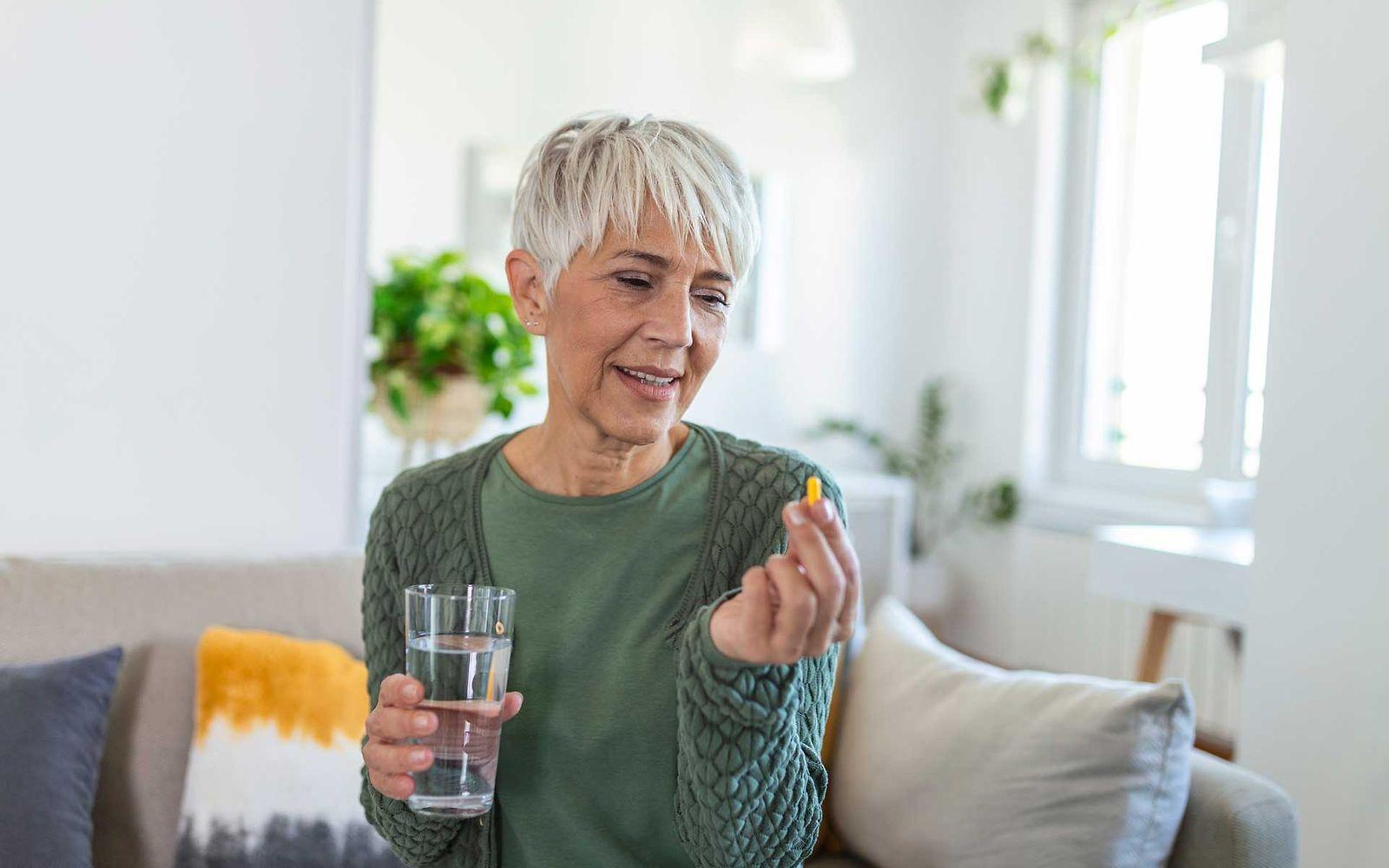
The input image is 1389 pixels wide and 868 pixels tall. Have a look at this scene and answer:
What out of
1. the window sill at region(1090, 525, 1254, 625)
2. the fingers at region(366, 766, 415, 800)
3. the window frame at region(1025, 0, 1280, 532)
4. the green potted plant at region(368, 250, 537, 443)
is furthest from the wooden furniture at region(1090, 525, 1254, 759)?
the fingers at region(366, 766, 415, 800)

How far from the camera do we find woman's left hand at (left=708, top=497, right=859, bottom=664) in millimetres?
797

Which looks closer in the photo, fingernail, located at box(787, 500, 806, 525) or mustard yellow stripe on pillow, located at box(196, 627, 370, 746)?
fingernail, located at box(787, 500, 806, 525)

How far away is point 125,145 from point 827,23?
6.48ft

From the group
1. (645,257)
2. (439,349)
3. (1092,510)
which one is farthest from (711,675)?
(1092,510)

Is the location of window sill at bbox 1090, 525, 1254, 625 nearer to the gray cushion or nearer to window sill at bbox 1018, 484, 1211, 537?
window sill at bbox 1018, 484, 1211, 537

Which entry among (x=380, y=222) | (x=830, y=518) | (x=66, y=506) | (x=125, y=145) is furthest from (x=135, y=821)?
(x=380, y=222)

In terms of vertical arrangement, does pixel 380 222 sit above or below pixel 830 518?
above

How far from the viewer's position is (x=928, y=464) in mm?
4613

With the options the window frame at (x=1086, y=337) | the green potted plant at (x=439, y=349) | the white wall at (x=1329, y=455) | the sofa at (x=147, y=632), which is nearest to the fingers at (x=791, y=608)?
the sofa at (x=147, y=632)

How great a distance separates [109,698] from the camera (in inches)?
65.5

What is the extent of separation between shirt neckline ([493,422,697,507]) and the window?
2533mm

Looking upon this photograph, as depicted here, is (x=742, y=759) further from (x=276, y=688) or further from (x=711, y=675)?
(x=276, y=688)

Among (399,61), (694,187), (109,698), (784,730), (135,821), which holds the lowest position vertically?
(135,821)

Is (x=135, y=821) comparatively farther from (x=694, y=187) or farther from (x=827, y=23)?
(x=827, y=23)
